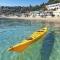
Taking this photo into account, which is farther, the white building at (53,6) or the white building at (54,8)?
the white building at (53,6)

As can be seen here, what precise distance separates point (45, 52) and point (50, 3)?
52.0 m

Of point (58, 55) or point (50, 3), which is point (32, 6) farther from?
point (58, 55)

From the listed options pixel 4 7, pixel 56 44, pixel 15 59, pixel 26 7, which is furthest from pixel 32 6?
pixel 15 59

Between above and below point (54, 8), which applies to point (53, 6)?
above

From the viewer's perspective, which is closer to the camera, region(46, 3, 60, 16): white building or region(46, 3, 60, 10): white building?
region(46, 3, 60, 16): white building

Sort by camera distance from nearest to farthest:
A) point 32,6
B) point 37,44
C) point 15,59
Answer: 1. point 15,59
2. point 37,44
3. point 32,6

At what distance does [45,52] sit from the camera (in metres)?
14.5

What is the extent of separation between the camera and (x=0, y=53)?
14.5 metres

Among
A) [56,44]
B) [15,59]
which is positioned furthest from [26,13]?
[15,59]

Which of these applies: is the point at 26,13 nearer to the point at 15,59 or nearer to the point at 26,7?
the point at 26,7

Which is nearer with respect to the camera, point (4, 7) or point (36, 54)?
point (36, 54)

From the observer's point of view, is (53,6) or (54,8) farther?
(53,6)

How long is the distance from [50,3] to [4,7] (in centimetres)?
2035

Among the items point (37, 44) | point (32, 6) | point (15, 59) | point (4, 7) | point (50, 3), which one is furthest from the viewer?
point (4, 7)
